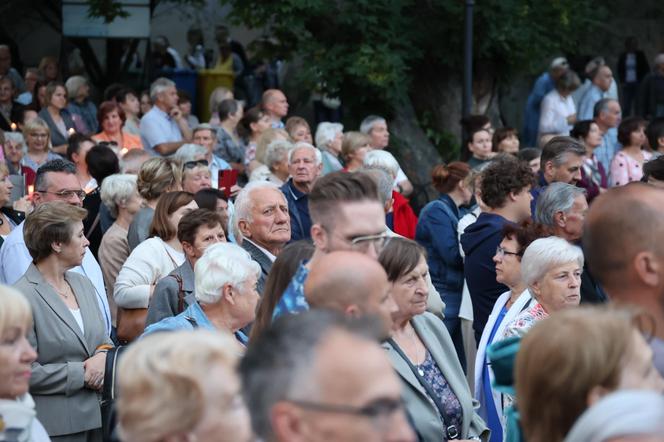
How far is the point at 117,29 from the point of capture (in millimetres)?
15188

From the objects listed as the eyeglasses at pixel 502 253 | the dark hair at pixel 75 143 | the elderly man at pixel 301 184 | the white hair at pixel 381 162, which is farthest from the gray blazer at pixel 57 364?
the dark hair at pixel 75 143

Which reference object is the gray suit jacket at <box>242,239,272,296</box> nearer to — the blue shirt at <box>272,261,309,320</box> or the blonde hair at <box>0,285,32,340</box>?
the blue shirt at <box>272,261,309,320</box>

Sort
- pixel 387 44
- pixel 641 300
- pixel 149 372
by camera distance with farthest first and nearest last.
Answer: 1. pixel 387 44
2. pixel 641 300
3. pixel 149 372

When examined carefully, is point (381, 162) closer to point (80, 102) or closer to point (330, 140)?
point (330, 140)

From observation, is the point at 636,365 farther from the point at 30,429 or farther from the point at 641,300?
the point at 30,429

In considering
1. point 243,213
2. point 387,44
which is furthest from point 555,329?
point 387,44

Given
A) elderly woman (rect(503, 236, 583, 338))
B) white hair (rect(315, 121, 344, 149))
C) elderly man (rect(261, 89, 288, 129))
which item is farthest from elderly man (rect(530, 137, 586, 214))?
elderly man (rect(261, 89, 288, 129))

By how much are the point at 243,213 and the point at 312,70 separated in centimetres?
712

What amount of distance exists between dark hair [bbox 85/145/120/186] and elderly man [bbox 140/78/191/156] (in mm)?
2801

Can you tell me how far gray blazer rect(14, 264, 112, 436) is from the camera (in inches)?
245

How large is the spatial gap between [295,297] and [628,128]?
26.6 ft

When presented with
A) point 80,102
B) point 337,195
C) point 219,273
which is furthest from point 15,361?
Result: point 80,102

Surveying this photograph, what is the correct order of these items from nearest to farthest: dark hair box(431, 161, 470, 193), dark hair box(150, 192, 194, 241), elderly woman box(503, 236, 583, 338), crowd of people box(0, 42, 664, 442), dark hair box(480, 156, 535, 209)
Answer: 1. crowd of people box(0, 42, 664, 442)
2. elderly woman box(503, 236, 583, 338)
3. dark hair box(150, 192, 194, 241)
4. dark hair box(480, 156, 535, 209)
5. dark hair box(431, 161, 470, 193)

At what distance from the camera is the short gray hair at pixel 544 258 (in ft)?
21.1
